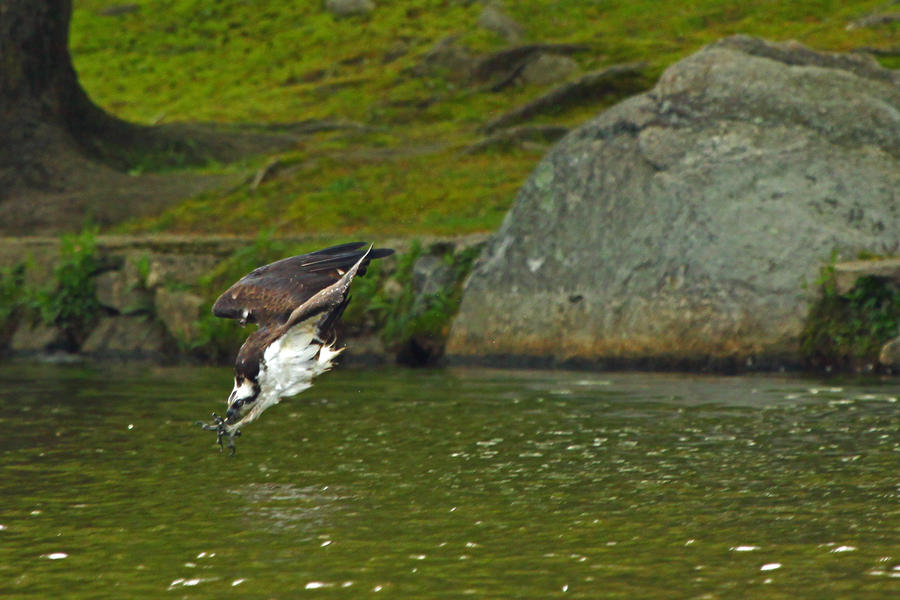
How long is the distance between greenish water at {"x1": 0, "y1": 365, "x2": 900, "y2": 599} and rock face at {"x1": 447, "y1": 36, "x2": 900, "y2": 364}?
5.98 ft

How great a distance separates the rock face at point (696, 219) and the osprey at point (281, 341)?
6381 mm

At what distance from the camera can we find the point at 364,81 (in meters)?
35.0

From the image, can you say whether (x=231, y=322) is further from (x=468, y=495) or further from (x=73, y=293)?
(x=468, y=495)

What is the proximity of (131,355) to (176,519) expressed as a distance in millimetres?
12040

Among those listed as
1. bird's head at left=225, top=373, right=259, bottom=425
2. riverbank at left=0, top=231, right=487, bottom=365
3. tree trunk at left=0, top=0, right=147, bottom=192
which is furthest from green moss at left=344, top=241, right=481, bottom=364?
bird's head at left=225, top=373, right=259, bottom=425

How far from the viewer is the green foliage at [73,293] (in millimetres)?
20125

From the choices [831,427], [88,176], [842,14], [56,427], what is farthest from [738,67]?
[842,14]

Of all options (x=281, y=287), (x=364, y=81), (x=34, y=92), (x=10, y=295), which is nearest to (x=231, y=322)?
(x=10, y=295)

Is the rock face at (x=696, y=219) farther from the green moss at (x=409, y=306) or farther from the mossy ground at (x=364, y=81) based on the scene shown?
the mossy ground at (x=364, y=81)

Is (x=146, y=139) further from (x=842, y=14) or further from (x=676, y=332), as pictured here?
(x=842, y=14)

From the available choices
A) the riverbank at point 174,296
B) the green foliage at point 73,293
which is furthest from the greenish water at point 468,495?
the green foliage at point 73,293

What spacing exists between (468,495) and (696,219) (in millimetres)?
8438

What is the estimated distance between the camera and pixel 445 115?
99.5ft

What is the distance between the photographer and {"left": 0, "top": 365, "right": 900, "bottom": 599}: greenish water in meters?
6.54
